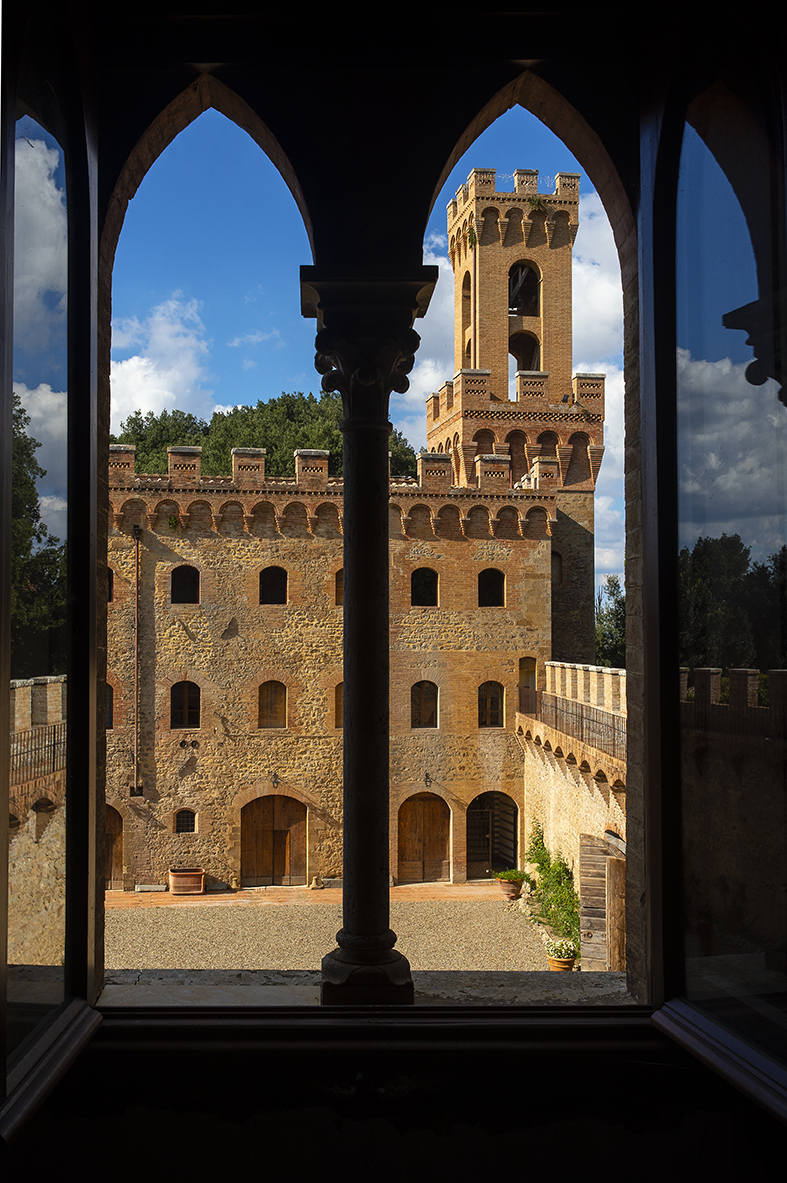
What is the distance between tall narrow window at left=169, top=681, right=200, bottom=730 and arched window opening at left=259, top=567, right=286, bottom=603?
8.42 feet

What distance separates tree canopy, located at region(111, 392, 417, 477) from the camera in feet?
96.0

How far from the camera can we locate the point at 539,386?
70.1 feet

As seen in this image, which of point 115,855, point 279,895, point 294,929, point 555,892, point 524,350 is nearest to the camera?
point 294,929

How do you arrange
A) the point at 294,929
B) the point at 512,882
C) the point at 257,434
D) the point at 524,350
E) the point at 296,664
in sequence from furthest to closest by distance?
the point at 257,434
the point at 524,350
the point at 296,664
the point at 512,882
the point at 294,929

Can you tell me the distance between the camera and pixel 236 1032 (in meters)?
2.50

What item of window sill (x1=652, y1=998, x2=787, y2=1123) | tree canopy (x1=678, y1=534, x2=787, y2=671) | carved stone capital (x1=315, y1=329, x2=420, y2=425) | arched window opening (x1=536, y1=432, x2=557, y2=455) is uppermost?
arched window opening (x1=536, y1=432, x2=557, y2=455)

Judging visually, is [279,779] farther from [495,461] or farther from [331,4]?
[331,4]

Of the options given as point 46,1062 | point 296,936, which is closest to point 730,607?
point 46,1062

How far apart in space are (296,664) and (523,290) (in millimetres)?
12384

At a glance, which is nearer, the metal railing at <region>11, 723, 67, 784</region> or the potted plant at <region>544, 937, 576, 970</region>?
the metal railing at <region>11, 723, 67, 784</region>

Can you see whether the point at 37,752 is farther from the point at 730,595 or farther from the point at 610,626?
the point at 610,626

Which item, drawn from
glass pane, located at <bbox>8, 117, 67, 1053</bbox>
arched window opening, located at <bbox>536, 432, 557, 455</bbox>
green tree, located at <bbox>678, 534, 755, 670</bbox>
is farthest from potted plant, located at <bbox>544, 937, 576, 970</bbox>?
arched window opening, located at <bbox>536, 432, 557, 455</bbox>

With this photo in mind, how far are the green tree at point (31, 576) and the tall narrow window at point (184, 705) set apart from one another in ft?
52.6

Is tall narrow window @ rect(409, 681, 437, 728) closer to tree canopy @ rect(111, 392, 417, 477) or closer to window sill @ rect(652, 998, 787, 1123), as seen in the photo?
tree canopy @ rect(111, 392, 417, 477)
